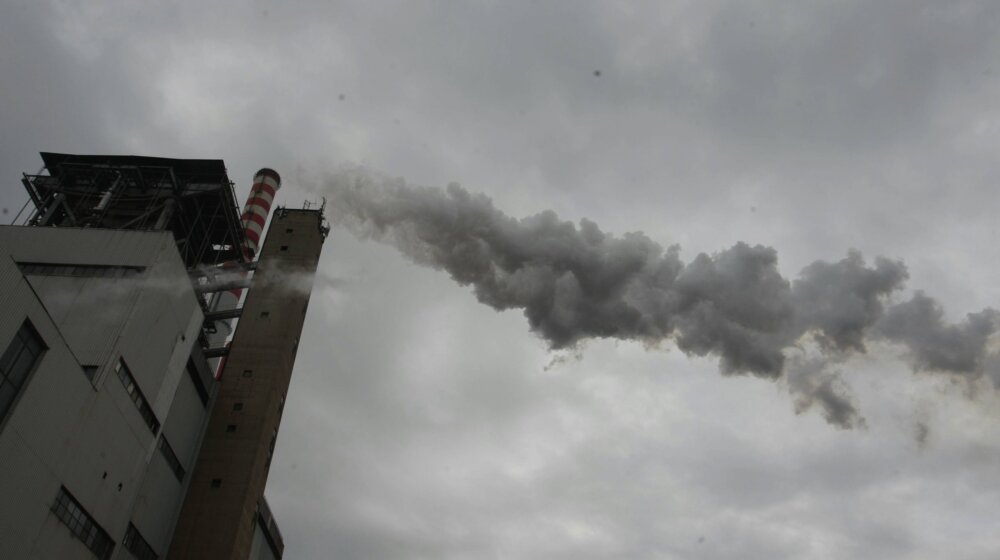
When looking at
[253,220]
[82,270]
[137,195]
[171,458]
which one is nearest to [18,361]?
[82,270]

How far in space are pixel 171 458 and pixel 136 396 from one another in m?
7.79

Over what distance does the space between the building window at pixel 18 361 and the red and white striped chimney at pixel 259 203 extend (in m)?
35.8

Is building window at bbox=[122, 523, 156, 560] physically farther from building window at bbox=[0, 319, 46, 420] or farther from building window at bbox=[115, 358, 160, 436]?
building window at bbox=[0, 319, 46, 420]

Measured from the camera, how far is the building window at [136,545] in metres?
31.0

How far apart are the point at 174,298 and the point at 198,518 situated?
42.2 ft

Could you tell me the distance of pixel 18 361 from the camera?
22.5 m

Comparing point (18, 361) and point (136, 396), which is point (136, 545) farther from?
point (18, 361)

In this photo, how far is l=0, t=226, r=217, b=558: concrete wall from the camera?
22.5m

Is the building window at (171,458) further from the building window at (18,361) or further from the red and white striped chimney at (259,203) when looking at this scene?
the red and white striped chimney at (259,203)

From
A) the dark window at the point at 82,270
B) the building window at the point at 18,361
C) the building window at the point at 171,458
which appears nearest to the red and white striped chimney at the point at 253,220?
the building window at the point at 171,458

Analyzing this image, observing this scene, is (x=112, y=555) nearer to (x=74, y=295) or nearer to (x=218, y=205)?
(x=74, y=295)

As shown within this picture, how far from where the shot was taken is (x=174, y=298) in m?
33.2

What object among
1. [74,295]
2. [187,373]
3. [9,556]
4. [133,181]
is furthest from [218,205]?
[9,556]

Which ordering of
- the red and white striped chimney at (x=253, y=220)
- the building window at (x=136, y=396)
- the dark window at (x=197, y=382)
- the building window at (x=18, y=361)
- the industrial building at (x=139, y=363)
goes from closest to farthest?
the building window at (x=18, y=361), the industrial building at (x=139, y=363), the building window at (x=136, y=396), the dark window at (x=197, y=382), the red and white striped chimney at (x=253, y=220)
